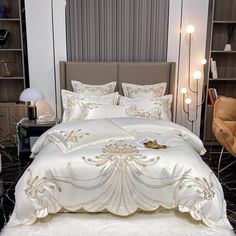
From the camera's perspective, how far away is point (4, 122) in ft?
13.3

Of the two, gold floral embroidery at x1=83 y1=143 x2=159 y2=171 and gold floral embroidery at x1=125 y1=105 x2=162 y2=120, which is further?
gold floral embroidery at x1=125 y1=105 x2=162 y2=120

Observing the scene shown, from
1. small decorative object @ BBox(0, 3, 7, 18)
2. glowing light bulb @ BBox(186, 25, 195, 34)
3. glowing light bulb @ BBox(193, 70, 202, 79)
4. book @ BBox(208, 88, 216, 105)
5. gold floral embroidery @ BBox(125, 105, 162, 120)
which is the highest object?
small decorative object @ BBox(0, 3, 7, 18)

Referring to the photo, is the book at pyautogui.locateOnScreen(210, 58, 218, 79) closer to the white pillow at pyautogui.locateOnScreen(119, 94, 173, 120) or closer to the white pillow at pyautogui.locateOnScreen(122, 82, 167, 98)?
the white pillow at pyautogui.locateOnScreen(122, 82, 167, 98)

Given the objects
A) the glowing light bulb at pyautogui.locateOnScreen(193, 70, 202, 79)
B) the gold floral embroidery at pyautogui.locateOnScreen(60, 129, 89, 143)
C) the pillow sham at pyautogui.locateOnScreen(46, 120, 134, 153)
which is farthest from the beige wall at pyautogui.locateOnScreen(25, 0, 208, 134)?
the gold floral embroidery at pyautogui.locateOnScreen(60, 129, 89, 143)

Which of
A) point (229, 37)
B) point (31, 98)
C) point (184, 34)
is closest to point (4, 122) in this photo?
point (31, 98)

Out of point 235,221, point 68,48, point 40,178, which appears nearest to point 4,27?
point 68,48

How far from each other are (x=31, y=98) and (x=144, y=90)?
1.38 metres

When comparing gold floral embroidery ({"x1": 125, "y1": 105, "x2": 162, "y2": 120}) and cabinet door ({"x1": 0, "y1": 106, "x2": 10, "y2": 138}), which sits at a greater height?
gold floral embroidery ({"x1": 125, "y1": 105, "x2": 162, "y2": 120})

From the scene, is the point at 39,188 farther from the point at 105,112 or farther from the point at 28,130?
the point at 28,130

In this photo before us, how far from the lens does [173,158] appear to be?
2.27 metres

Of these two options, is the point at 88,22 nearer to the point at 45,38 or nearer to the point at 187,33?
the point at 45,38

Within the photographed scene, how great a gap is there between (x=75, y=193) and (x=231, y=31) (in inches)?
123

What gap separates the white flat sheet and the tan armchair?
125cm

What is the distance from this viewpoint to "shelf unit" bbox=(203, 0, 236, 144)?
4.02 meters
